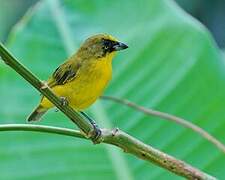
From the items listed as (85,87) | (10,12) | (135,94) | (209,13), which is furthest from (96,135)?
(10,12)

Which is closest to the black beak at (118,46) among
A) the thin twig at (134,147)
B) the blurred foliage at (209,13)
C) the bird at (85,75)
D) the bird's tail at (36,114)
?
Answer: the bird at (85,75)

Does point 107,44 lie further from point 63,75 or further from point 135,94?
point 135,94

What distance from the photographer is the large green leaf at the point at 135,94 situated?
57.7 inches

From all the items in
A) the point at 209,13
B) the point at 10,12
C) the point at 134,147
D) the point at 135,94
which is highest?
the point at 134,147

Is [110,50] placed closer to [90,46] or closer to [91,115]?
[90,46]

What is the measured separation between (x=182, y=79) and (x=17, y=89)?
1.26 feet

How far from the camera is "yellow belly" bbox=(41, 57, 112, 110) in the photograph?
3.96 ft

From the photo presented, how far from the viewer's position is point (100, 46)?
1311mm

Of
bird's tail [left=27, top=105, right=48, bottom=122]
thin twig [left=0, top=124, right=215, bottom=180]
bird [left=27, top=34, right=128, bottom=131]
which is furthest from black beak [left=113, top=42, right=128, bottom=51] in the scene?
thin twig [left=0, top=124, right=215, bottom=180]

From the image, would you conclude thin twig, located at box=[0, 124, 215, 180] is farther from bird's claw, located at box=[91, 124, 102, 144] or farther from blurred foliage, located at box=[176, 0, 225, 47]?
blurred foliage, located at box=[176, 0, 225, 47]

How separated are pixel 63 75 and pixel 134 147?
0.45 meters

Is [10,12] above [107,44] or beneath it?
beneath

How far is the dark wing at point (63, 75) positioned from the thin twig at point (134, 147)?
1.34 ft

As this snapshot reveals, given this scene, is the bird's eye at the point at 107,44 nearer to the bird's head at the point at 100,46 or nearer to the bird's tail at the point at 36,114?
the bird's head at the point at 100,46
